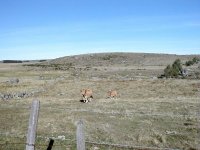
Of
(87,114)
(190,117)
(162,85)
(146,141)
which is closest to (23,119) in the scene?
(87,114)

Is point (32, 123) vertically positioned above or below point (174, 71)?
below

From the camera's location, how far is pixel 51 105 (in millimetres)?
29172

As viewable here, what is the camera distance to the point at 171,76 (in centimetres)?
6106

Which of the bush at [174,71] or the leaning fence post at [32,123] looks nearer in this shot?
the leaning fence post at [32,123]

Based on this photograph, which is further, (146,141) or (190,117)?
(190,117)

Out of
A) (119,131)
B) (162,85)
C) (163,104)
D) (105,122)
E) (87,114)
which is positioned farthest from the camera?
(162,85)

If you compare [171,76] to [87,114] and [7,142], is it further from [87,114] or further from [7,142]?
[7,142]

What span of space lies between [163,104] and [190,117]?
22.7 feet

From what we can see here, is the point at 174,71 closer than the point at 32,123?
No

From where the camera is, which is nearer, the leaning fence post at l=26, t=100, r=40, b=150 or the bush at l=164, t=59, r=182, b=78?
the leaning fence post at l=26, t=100, r=40, b=150

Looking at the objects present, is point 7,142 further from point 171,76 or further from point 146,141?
point 171,76

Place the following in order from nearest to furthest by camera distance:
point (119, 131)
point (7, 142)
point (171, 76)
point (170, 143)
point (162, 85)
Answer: point (7, 142)
point (170, 143)
point (119, 131)
point (162, 85)
point (171, 76)

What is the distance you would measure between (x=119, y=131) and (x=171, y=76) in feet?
142

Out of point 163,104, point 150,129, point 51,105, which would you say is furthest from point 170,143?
point 51,105
